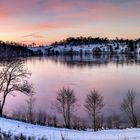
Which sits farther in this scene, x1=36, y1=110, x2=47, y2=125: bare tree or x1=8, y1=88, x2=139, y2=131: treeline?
x1=36, y1=110, x2=47, y2=125: bare tree

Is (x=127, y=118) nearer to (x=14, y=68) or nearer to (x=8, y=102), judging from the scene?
(x=14, y=68)

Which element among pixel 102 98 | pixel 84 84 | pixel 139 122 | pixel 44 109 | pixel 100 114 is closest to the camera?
pixel 139 122

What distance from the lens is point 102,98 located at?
181 ft

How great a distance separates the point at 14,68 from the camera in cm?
4497

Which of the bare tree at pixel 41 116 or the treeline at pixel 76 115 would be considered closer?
Result: the treeline at pixel 76 115

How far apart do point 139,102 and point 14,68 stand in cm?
1938

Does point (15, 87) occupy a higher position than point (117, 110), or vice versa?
point (15, 87)

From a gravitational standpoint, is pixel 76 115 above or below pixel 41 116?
below

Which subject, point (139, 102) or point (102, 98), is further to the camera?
point (102, 98)

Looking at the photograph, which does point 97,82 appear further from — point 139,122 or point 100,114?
point 139,122

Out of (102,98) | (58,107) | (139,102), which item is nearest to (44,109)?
(58,107)

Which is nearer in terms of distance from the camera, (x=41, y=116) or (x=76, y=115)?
(x=41, y=116)

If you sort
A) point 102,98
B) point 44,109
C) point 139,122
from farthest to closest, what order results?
point 102,98 → point 44,109 → point 139,122

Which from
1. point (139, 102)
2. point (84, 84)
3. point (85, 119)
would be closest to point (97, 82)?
point (84, 84)
